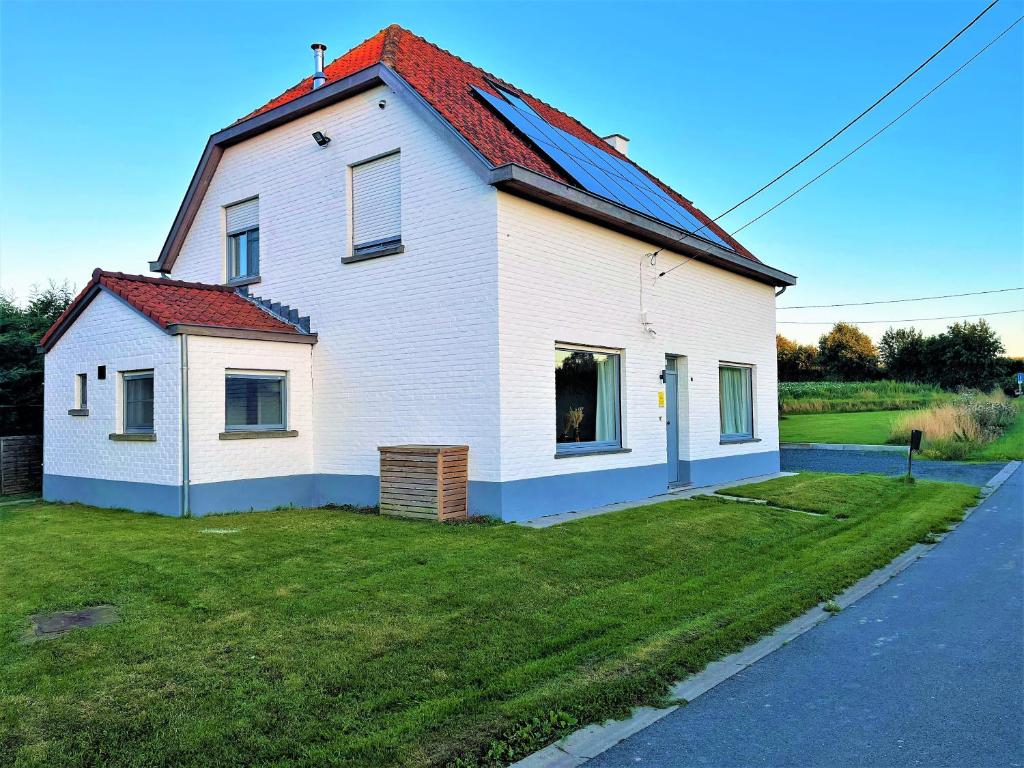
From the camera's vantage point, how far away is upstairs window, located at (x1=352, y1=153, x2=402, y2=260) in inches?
431

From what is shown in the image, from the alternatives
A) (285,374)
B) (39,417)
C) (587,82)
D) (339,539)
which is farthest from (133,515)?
(587,82)

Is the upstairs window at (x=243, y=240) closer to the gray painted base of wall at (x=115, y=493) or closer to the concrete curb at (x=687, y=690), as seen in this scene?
the gray painted base of wall at (x=115, y=493)

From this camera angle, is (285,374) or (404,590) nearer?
(404,590)

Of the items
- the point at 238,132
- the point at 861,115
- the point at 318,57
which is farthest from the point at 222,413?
the point at 861,115

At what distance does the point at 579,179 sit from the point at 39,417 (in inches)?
507

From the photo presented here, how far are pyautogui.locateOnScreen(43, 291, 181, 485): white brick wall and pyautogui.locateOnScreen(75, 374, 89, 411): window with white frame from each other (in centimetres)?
9

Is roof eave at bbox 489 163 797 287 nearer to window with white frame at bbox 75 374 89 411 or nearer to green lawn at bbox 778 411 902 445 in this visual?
window with white frame at bbox 75 374 89 411

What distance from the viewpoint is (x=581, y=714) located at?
3705mm

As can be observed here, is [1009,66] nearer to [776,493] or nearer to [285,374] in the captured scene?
[776,493]

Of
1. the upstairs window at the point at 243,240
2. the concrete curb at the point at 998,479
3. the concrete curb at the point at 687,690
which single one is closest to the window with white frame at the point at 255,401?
the upstairs window at the point at 243,240

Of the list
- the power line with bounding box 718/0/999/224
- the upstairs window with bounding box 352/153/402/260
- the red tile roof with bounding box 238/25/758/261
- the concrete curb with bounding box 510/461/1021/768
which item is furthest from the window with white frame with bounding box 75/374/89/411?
the concrete curb with bounding box 510/461/1021/768

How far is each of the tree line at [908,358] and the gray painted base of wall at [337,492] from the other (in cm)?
4459

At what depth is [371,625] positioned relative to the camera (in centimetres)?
512

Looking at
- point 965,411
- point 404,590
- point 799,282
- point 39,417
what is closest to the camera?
point 404,590
